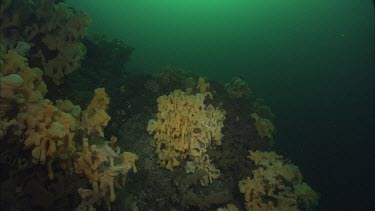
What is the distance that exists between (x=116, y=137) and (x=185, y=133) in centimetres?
111

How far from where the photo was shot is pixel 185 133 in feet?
15.6

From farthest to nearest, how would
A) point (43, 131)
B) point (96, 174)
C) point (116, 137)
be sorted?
point (116, 137), point (96, 174), point (43, 131)

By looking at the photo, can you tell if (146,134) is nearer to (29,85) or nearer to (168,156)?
(168,156)

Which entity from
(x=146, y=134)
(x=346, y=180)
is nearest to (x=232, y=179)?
(x=146, y=134)

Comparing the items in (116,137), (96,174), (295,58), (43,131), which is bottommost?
(295,58)

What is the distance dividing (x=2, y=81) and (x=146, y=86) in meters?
3.39

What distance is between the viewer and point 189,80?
5.78m

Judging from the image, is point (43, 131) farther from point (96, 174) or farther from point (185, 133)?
point (185, 133)

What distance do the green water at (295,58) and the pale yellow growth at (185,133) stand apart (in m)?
5.90

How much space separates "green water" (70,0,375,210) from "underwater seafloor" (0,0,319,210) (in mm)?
Result: 5610

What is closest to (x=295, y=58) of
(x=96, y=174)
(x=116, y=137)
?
(x=116, y=137)

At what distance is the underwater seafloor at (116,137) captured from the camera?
2.93m

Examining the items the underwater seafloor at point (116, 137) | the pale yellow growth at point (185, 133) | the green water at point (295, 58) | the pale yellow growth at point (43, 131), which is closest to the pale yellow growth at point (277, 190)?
the underwater seafloor at point (116, 137)

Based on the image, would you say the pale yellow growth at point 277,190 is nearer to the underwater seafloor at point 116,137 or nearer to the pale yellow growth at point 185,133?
the underwater seafloor at point 116,137
